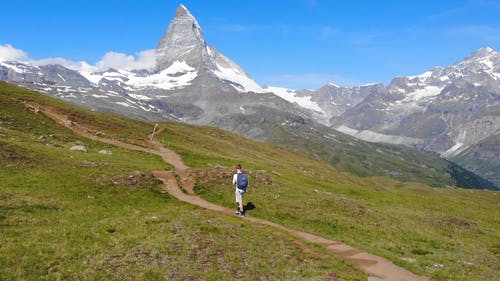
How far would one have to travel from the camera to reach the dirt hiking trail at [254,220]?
29016mm

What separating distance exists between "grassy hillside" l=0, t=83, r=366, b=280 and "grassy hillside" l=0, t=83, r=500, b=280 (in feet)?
0.33

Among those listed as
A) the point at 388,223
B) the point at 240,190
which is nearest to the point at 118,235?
the point at 240,190

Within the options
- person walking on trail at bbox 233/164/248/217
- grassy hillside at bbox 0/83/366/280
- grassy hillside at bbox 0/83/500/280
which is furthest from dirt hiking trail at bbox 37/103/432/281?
grassy hillside at bbox 0/83/366/280

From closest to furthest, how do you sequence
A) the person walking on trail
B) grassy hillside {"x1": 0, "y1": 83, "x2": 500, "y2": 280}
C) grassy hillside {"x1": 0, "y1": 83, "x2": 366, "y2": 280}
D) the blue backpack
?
1. grassy hillside {"x1": 0, "y1": 83, "x2": 366, "y2": 280}
2. grassy hillside {"x1": 0, "y1": 83, "x2": 500, "y2": 280}
3. the person walking on trail
4. the blue backpack

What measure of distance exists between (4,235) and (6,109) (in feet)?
213

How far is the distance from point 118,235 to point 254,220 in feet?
48.2

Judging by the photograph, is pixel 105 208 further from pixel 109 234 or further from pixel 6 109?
pixel 6 109

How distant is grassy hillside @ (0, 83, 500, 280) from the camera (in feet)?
84.9

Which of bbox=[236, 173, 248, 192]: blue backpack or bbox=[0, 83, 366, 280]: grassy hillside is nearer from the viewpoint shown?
bbox=[0, 83, 366, 280]: grassy hillside

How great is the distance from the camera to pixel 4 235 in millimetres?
28062

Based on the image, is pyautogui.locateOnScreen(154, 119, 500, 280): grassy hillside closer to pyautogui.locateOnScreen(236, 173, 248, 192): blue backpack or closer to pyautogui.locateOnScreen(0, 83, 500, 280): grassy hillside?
pyautogui.locateOnScreen(0, 83, 500, 280): grassy hillside

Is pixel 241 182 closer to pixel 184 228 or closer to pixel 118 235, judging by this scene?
pixel 184 228

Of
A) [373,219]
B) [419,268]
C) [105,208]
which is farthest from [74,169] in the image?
[419,268]

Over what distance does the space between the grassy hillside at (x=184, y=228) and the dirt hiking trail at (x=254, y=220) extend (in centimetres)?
148
